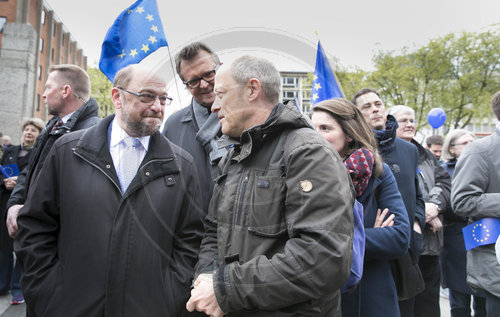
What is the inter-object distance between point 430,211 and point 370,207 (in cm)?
165

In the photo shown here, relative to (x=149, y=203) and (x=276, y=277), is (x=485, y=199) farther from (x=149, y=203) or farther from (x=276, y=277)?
(x=149, y=203)

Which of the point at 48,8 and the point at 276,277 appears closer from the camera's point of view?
the point at 276,277

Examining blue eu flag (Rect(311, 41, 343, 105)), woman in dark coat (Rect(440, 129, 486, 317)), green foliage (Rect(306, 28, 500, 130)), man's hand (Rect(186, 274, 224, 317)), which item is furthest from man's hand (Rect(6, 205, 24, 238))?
green foliage (Rect(306, 28, 500, 130))

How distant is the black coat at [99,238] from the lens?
6.21ft

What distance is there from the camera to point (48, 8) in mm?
33625

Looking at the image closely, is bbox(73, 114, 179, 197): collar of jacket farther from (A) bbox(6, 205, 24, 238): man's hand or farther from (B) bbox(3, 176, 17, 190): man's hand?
(B) bbox(3, 176, 17, 190): man's hand

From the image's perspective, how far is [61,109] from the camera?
3186 millimetres

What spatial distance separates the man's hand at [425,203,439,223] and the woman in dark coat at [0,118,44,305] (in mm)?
4996

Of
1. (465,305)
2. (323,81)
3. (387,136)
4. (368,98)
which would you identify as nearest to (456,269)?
(465,305)

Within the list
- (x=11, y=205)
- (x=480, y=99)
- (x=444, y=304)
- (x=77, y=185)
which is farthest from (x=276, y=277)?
(x=480, y=99)

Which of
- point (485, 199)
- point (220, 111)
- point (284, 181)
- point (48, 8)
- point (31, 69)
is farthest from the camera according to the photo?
point (48, 8)

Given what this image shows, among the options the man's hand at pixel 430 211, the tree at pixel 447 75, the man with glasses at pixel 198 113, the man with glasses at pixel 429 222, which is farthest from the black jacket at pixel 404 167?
the tree at pixel 447 75

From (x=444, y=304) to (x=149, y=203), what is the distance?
5.18 metres

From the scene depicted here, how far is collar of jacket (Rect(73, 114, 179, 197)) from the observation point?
6.52ft
